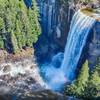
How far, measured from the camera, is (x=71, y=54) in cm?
7619

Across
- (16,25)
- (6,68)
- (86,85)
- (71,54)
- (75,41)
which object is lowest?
(6,68)

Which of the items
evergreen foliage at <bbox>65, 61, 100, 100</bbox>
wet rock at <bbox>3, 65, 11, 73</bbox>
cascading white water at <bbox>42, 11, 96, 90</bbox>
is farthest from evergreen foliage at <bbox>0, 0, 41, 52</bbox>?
evergreen foliage at <bbox>65, 61, 100, 100</bbox>

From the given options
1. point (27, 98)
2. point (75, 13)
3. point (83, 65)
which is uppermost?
point (75, 13)

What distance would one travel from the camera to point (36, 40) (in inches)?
3191

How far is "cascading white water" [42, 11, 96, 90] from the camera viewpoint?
73175 mm

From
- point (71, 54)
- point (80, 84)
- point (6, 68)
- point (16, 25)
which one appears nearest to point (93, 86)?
point (80, 84)

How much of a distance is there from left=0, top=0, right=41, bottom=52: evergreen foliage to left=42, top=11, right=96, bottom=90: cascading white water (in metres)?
5.96

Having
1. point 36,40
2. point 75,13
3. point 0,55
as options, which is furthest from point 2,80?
point 75,13

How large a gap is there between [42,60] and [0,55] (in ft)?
25.3

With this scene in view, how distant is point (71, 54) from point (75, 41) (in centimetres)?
234

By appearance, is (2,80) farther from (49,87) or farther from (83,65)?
(83,65)

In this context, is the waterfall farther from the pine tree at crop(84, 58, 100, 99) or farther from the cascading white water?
the pine tree at crop(84, 58, 100, 99)

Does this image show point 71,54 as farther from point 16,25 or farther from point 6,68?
point 6,68

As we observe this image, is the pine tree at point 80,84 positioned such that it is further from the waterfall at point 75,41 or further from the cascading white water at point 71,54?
the waterfall at point 75,41
